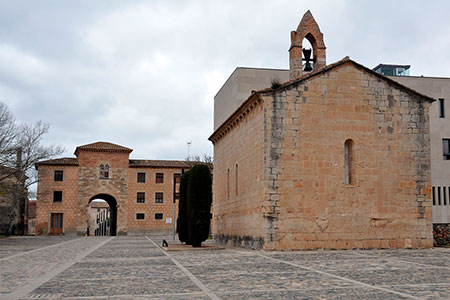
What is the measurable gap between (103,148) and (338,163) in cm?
3329

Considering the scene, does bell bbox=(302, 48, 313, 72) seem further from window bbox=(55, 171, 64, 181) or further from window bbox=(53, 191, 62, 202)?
window bbox=(53, 191, 62, 202)

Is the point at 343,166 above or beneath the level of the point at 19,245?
above

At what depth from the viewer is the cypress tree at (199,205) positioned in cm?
1927

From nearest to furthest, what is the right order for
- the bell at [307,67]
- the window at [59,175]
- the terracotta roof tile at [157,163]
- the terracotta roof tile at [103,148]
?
the bell at [307,67], the window at [59,175], the terracotta roof tile at [103,148], the terracotta roof tile at [157,163]

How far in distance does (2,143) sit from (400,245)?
21351 millimetres

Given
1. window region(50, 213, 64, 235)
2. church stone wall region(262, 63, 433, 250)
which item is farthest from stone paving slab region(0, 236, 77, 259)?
window region(50, 213, 64, 235)

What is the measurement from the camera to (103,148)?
4691 cm

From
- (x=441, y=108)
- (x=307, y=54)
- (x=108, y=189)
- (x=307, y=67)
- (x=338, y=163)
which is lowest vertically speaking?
(x=108, y=189)

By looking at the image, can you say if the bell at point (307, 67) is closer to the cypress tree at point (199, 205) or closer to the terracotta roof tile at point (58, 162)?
the cypress tree at point (199, 205)

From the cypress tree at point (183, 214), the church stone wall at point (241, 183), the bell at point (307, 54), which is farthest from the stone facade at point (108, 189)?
the bell at point (307, 54)

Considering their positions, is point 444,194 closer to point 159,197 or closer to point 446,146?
point 446,146

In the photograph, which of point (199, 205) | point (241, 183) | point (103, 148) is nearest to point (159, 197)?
point (103, 148)

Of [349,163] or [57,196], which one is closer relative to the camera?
[349,163]

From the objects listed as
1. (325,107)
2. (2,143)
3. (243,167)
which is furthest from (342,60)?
(2,143)
